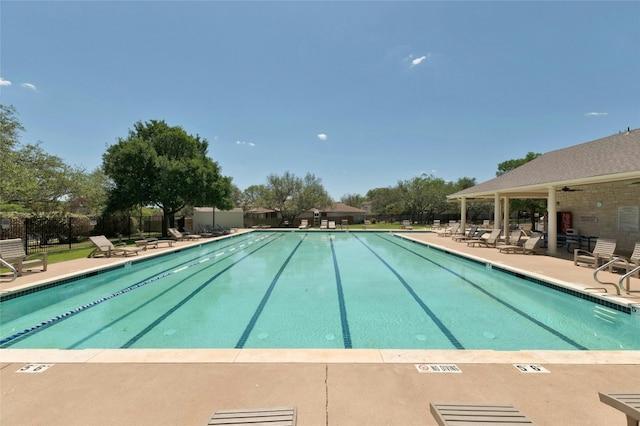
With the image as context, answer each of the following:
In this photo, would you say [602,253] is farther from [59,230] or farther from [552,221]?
[59,230]

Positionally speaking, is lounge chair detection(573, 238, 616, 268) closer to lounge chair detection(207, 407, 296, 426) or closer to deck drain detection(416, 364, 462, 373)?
deck drain detection(416, 364, 462, 373)

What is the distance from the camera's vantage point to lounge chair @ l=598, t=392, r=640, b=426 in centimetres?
149

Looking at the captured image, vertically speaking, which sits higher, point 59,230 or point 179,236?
point 59,230

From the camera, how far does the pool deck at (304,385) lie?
2.18 m

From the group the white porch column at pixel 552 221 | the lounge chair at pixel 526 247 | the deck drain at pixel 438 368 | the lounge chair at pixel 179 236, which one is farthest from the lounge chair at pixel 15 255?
the white porch column at pixel 552 221

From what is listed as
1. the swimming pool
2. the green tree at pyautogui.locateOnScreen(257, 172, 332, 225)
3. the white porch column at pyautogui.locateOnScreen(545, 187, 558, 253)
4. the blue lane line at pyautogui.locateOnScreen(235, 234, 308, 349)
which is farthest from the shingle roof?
the green tree at pyautogui.locateOnScreen(257, 172, 332, 225)

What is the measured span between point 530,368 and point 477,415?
6.02 ft

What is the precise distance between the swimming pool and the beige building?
4445 millimetres

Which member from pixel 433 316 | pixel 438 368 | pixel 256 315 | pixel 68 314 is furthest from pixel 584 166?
pixel 68 314

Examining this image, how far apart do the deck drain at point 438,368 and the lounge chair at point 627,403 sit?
4.21 feet

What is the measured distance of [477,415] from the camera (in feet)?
5.21

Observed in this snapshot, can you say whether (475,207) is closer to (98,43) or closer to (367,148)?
(367,148)

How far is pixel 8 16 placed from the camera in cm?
1014

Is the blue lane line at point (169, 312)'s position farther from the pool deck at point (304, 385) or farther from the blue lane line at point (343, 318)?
the blue lane line at point (343, 318)
